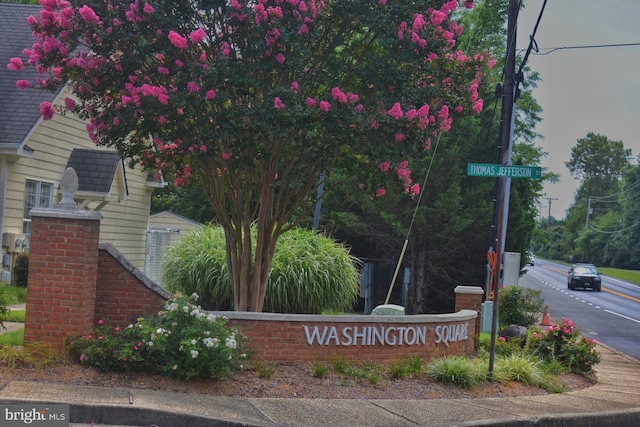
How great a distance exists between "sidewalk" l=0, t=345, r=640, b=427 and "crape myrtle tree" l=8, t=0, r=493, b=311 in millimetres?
3337

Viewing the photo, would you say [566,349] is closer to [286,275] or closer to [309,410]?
[286,275]

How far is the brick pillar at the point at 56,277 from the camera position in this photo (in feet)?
29.3

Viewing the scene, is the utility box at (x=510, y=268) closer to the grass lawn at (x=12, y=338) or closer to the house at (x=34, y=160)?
the house at (x=34, y=160)

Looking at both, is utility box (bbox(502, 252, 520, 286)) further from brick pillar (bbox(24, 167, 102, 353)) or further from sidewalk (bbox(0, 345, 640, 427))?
brick pillar (bbox(24, 167, 102, 353))

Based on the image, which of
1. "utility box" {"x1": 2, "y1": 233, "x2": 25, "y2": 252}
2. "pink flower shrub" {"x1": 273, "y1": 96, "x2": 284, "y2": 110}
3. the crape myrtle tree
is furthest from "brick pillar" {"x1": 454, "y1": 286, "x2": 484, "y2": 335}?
"utility box" {"x1": 2, "y1": 233, "x2": 25, "y2": 252}

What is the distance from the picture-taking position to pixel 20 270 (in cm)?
1694

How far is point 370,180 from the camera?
12.4 m

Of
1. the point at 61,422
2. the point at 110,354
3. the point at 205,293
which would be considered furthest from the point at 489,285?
the point at 61,422

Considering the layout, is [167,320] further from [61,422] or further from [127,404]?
[61,422]

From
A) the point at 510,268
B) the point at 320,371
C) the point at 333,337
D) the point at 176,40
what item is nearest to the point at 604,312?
the point at 510,268

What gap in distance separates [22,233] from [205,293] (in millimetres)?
5071

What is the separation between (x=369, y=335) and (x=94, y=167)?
34.3ft

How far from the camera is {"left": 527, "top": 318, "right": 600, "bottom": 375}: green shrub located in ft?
42.5

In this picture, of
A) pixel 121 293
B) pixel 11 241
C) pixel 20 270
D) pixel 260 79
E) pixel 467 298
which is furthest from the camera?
pixel 20 270
